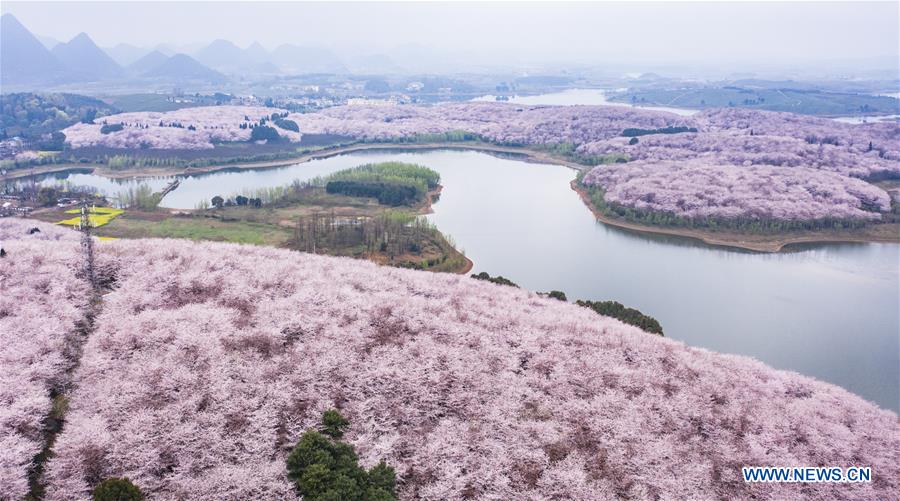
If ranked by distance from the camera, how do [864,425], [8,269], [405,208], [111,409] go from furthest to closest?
[405,208] < [8,269] < [864,425] < [111,409]

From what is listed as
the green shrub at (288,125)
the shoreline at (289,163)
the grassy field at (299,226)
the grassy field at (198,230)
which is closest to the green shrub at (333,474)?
the grassy field at (299,226)

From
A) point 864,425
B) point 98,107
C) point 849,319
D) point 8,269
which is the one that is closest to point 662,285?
point 849,319

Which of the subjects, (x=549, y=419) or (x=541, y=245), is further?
(x=541, y=245)

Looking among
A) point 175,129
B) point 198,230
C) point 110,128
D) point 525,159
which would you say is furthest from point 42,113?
point 525,159

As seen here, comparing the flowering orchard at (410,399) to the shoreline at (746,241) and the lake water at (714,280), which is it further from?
the shoreline at (746,241)

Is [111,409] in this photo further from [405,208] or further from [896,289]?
[896,289]

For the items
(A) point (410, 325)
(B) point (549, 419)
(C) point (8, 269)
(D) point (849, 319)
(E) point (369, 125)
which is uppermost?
(E) point (369, 125)
